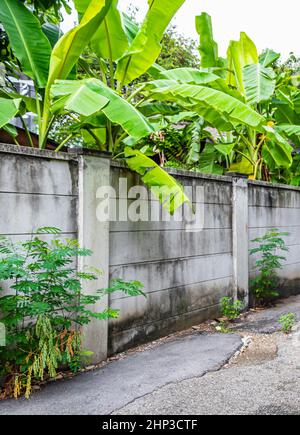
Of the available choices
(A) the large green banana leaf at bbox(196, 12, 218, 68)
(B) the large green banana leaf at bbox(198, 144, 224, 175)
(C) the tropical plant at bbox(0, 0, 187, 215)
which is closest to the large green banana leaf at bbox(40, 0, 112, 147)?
(C) the tropical plant at bbox(0, 0, 187, 215)

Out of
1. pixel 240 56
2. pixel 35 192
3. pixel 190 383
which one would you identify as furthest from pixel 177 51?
pixel 190 383

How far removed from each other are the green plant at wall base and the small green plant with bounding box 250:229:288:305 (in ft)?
11.3

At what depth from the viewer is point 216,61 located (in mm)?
6484

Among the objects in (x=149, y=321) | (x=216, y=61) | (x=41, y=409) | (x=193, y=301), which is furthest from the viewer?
(x=216, y=61)

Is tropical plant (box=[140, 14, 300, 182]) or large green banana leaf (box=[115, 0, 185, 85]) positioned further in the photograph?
Answer: tropical plant (box=[140, 14, 300, 182])

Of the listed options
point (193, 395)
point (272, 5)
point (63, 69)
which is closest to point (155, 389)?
point (193, 395)

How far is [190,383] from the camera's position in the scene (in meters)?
3.17

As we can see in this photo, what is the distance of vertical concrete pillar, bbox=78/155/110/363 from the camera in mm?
3555

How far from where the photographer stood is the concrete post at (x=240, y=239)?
18.8 ft

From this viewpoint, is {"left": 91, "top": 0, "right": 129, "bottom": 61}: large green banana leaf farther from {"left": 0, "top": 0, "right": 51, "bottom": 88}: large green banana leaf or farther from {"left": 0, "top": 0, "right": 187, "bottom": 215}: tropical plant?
{"left": 0, "top": 0, "right": 51, "bottom": 88}: large green banana leaf

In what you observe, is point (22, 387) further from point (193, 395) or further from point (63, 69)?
point (63, 69)

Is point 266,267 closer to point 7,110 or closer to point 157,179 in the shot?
point 157,179

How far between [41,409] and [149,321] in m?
1.77

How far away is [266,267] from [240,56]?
3.34 m
